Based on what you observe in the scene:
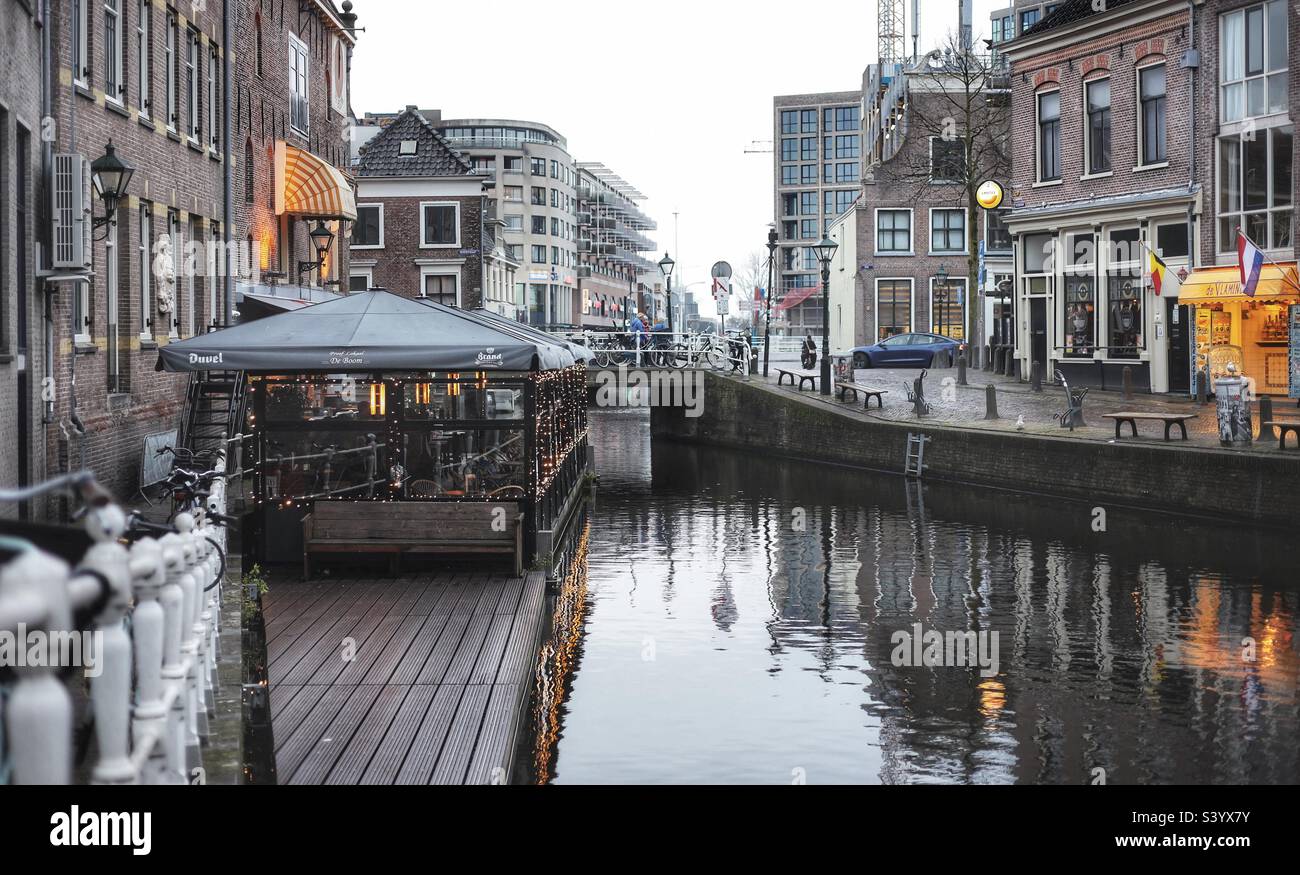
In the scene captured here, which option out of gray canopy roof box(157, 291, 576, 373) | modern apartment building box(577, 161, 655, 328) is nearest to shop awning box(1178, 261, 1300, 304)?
gray canopy roof box(157, 291, 576, 373)

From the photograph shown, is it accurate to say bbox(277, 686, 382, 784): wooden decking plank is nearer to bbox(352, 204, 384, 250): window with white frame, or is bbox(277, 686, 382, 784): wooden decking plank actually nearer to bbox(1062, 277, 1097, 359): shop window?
bbox(1062, 277, 1097, 359): shop window

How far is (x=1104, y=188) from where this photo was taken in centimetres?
3531

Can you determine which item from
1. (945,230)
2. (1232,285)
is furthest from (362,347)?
(945,230)

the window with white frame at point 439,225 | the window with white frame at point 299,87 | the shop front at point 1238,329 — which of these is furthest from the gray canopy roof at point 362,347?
the window with white frame at point 439,225

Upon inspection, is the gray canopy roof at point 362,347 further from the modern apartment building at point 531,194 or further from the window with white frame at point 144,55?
the modern apartment building at point 531,194

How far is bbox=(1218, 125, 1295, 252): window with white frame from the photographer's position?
29344 mm

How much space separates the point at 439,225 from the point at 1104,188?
99.2 ft

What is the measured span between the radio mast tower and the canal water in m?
93.5

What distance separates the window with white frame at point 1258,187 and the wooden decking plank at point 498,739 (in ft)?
79.9

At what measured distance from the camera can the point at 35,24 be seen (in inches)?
623

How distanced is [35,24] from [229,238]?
32.0 feet

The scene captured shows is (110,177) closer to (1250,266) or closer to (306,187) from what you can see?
(306,187)
